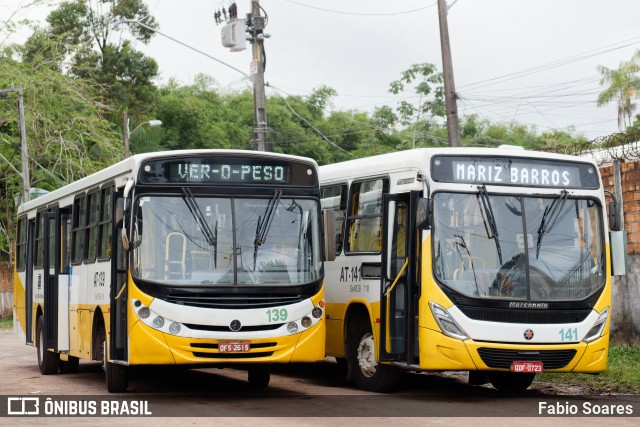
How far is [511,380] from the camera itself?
16.0 meters

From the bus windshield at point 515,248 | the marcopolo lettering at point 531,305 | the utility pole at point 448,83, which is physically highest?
the utility pole at point 448,83

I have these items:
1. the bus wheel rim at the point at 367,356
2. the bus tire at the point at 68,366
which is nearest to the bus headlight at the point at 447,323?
the bus wheel rim at the point at 367,356

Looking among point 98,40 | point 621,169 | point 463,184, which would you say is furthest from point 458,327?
point 98,40

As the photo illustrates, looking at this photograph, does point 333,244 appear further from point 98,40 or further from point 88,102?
point 98,40

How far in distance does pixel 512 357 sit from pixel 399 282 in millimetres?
1650

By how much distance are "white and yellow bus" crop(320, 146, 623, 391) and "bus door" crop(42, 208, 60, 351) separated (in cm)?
640

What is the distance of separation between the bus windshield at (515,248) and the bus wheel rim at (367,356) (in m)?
1.88

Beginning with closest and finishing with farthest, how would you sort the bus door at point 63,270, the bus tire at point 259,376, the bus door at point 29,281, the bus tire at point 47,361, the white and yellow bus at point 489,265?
the white and yellow bus at point 489,265 < the bus tire at point 259,376 < the bus door at point 63,270 < the bus tire at point 47,361 < the bus door at point 29,281

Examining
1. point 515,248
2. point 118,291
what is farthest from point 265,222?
point 515,248

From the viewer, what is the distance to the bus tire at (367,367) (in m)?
15.2

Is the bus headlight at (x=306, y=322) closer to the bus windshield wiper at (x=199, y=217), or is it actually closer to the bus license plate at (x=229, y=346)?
the bus license plate at (x=229, y=346)

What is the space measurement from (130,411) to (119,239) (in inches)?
103

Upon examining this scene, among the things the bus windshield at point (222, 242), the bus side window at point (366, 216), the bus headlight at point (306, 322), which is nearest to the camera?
the bus windshield at point (222, 242)

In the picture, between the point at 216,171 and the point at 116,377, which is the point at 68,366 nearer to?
the point at 116,377
